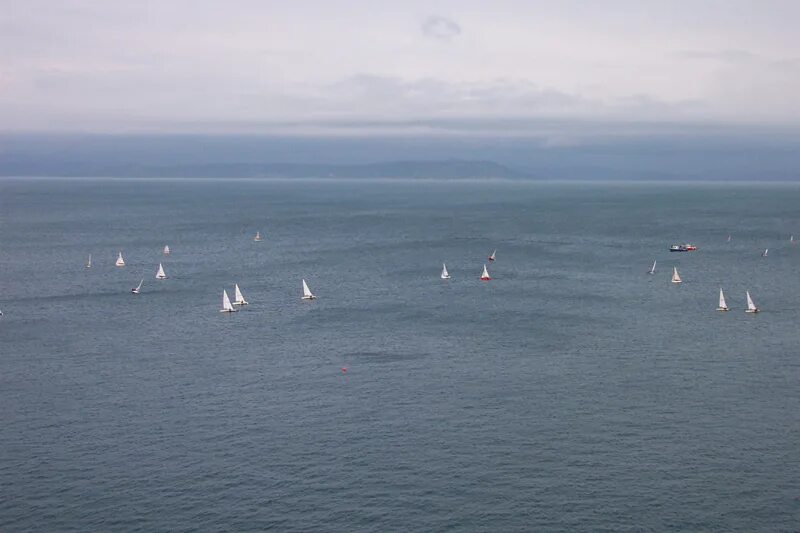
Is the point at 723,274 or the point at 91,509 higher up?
the point at 723,274

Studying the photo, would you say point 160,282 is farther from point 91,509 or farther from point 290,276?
point 91,509

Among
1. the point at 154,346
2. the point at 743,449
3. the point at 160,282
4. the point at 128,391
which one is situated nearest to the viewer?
the point at 743,449

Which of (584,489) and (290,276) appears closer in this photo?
(584,489)

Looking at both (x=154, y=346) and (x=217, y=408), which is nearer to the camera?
(x=217, y=408)

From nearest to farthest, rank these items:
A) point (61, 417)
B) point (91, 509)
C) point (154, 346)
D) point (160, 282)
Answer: point (91, 509)
point (61, 417)
point (154, 346)
point (160, 282)

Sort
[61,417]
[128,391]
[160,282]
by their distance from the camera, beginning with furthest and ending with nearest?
[160,282]
[128,391]
[61,417]

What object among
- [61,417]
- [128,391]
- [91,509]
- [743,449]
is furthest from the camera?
[128,391]

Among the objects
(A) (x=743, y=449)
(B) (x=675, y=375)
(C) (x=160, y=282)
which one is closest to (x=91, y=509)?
(A) (x=743, y=449)

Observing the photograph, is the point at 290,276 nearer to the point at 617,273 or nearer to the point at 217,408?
the point at 617,273

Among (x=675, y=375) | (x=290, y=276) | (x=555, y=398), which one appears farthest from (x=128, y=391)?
(x=290, y=276)
